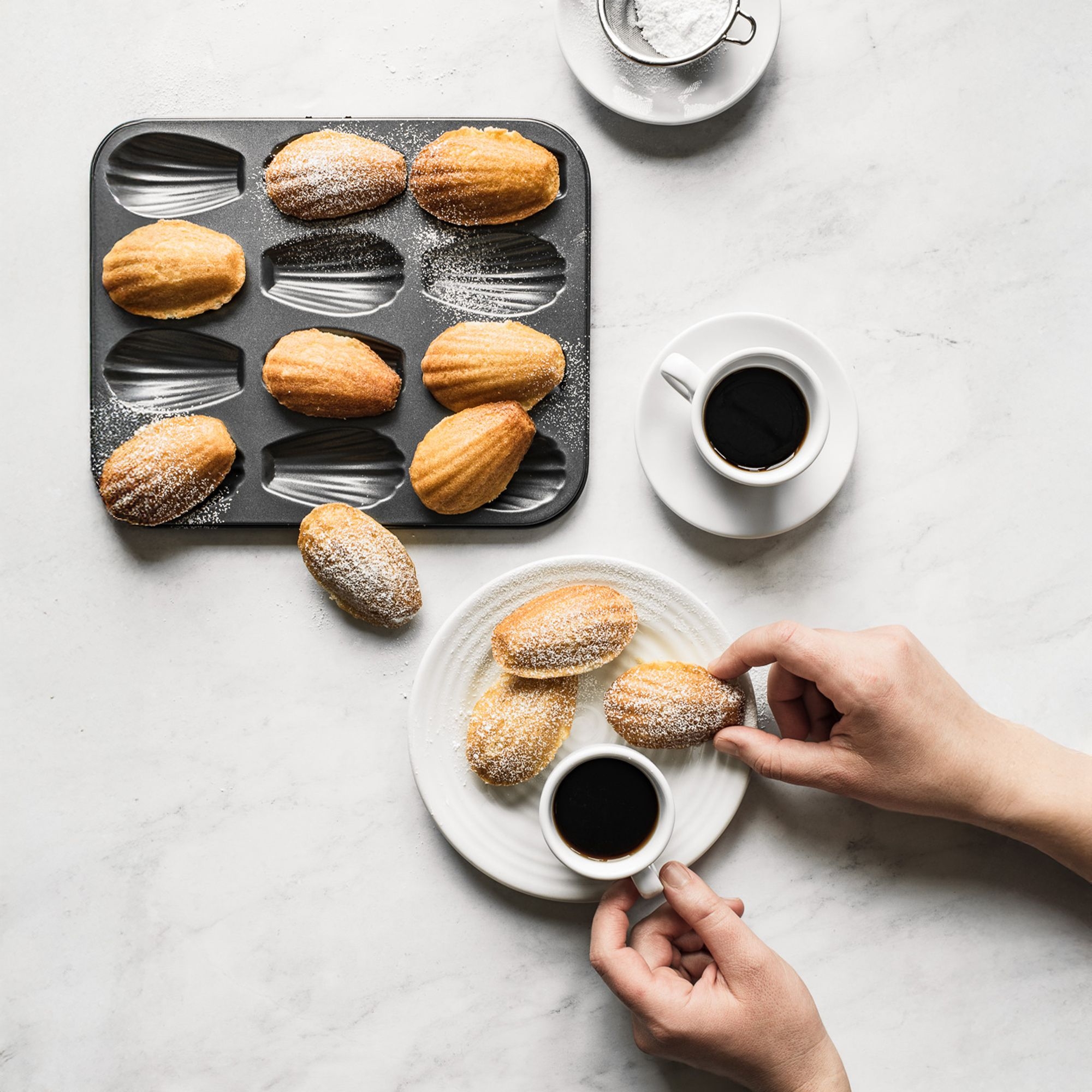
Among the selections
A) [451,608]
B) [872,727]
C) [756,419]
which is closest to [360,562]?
[451,608]

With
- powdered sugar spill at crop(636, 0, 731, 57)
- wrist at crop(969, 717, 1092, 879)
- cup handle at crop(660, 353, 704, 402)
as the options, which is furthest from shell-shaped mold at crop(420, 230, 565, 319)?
wrist at crop(969, 717, 1092, 879)

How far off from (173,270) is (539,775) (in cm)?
92

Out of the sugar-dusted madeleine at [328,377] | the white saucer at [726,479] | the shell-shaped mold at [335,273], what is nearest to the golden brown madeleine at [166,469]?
the sugar-dusted madeleine at [328,377]

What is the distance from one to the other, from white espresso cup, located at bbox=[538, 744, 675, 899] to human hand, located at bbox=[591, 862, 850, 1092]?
6 cm

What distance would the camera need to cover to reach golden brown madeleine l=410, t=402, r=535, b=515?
1.28m

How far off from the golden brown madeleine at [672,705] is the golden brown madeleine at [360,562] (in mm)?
346

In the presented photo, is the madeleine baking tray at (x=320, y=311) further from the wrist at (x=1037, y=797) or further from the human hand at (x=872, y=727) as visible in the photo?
the wrist at (x=1037, y=797)

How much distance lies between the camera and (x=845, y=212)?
1.39 meters

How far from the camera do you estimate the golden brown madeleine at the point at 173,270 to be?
4.20 feet

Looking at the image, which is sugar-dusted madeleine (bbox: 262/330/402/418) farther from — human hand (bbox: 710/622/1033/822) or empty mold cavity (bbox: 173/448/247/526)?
human hand (bbox: 710/622/1033/822)

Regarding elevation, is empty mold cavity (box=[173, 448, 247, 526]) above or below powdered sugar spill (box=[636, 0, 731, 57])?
below

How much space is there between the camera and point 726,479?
1.32 metres

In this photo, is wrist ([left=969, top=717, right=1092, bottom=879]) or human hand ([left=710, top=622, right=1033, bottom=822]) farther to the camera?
wrist ([left=969, top=717, right=1092, bottom=879])

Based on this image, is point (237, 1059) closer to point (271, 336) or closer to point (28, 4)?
point (271, 336)
